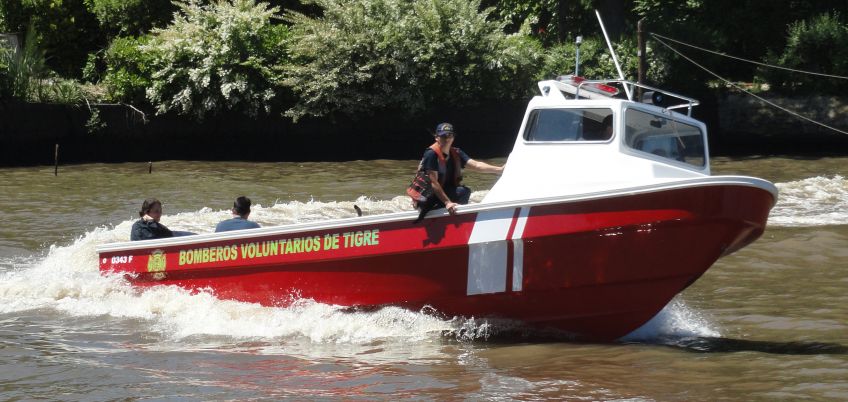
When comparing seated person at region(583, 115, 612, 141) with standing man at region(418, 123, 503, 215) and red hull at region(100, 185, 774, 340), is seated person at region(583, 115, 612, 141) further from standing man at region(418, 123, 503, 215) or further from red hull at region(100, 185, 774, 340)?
standing man at region(418, 123, 503, 215)

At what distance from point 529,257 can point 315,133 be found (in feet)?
63.3

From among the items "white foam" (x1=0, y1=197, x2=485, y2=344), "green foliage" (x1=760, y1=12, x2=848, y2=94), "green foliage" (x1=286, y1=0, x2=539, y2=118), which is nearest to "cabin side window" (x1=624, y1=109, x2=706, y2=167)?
"white foam" (x1=0, y1=197, x2=485, y2=344)

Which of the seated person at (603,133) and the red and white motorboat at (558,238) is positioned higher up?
the seated person at (603,133)

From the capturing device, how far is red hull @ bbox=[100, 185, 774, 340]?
10.2 meters

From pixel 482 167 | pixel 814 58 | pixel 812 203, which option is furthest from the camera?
pixel 814 58

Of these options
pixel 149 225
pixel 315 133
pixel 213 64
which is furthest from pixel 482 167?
pixel 315 133

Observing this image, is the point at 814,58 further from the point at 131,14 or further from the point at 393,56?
the point at 131,14

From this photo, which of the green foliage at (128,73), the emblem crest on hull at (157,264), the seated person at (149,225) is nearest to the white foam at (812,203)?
the seated person at (149,225)

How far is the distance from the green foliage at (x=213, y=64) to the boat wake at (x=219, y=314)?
13.0m

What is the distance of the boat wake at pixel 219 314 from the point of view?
11211 mm

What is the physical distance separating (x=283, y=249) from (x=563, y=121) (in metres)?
3.10

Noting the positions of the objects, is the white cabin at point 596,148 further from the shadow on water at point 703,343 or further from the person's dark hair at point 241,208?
the person's dark hair at point 241,208

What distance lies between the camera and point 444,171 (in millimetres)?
11078

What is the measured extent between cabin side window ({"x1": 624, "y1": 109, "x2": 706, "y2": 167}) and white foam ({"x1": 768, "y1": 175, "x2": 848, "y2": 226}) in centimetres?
696
